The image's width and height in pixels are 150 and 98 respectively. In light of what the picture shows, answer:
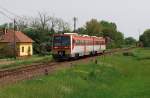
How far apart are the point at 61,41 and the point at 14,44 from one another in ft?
66.5

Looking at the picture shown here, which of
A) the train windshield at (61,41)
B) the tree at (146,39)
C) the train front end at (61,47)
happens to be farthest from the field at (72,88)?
the tree at (146,39)

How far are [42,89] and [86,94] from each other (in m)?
3.02

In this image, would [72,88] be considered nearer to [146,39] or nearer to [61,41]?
[61,41]

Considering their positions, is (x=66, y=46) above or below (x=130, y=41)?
below

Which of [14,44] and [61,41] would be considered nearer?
[61,41]

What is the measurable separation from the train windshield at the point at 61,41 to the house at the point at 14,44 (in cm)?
1950

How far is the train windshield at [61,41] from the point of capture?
153 ft

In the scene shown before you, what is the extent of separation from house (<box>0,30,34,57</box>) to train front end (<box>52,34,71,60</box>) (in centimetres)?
1960

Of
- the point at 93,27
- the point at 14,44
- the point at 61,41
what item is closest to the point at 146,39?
the point at 93,27

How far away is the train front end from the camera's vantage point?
46312mm

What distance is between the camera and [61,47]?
1844 inches

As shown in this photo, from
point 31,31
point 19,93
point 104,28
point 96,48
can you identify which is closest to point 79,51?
point 96,48

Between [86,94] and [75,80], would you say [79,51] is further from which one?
[86,94]

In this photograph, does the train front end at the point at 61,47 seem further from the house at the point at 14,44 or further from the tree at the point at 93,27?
the tree at the point at 93,27
